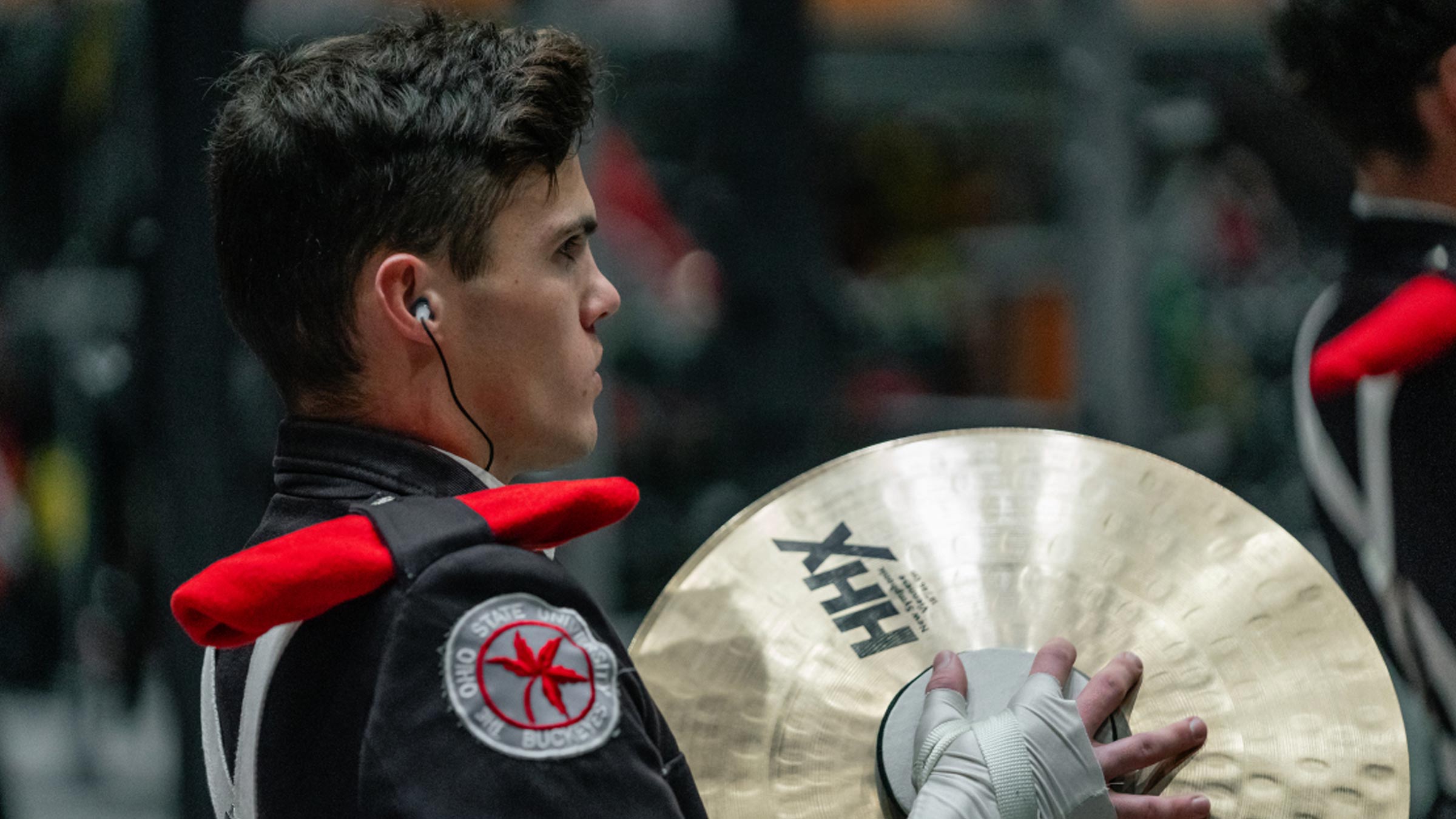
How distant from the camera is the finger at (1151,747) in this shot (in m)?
1.12

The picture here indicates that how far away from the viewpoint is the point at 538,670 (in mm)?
963

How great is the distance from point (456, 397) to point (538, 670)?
27 centimetres

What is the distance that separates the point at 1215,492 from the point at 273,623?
2.53 feet

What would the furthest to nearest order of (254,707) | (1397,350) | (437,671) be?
(1397,350) < (254,707) < (437,671)

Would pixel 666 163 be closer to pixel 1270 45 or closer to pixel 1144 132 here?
pixel 1144 132

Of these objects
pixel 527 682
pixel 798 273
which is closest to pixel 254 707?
pixel 527 682

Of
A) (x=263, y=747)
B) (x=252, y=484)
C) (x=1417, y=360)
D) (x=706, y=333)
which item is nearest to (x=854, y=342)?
(x=706, y=333)

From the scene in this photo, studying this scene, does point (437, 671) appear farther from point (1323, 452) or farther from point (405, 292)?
point (1323, 452)

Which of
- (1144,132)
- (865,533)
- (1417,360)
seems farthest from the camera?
(1144,132)

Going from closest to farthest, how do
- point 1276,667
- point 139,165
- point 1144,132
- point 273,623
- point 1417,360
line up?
Answer: point 273,623 < point 1276,667 < point 1417,360 < point 139,165 < point 1144,132

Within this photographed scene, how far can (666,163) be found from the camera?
461 cm

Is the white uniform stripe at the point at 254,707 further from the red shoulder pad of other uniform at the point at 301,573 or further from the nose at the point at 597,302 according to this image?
the nose at the point at 597,302

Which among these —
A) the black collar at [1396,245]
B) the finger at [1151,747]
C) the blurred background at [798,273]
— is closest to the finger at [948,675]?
the finger at [1151,747]

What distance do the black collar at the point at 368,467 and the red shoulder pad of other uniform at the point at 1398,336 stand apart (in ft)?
3.45
